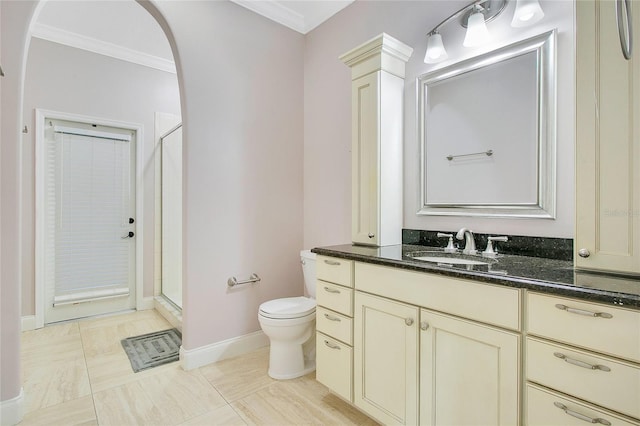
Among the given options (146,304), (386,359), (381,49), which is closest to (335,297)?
(386,359)

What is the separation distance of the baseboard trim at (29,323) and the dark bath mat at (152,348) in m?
0.99

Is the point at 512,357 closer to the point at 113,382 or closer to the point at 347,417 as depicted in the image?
the point at 347,417

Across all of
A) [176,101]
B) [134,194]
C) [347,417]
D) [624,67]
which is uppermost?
[176,101]

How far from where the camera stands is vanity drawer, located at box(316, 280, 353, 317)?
5.41 feet

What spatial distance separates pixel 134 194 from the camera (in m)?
3.44

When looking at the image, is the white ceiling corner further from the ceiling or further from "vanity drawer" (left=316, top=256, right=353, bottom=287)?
"vanity drawer" (left=316, top=256, right=353, bottom=287)

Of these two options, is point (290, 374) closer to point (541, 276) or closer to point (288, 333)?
point (288, 333)

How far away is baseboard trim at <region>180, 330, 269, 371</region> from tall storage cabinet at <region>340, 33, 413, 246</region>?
1227 millimetres

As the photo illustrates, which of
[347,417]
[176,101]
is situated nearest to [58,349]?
[347,417]

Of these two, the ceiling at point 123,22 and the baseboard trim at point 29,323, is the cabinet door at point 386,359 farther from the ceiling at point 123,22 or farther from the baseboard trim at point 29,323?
the baseboard trim at point 29,323

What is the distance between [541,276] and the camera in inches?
42.3

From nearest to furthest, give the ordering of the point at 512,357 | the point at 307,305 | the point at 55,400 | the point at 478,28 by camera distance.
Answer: the point at 512,357 < the point at 478,28 < the point at 55,400 < the point at 307,305

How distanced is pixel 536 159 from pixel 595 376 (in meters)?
1.00

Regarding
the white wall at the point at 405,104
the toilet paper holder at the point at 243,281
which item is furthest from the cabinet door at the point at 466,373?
the toilet paper holder at the point at 243,281
